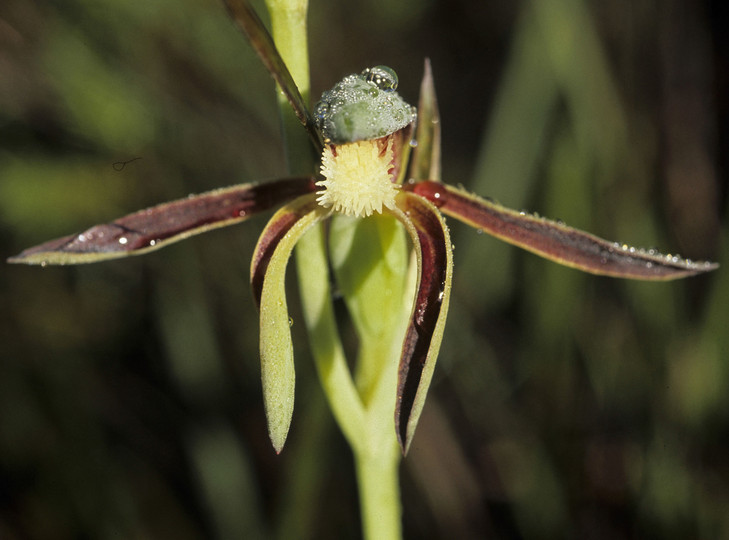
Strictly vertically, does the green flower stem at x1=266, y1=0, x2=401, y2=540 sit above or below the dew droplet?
below

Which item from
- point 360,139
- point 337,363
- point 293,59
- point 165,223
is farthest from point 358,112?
point 337,363

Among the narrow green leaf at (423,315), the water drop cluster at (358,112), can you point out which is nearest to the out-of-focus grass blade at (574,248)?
the narrow green leaf at (423,315)

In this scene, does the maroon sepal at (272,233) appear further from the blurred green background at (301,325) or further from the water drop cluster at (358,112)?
the blurred green background at (301,325)

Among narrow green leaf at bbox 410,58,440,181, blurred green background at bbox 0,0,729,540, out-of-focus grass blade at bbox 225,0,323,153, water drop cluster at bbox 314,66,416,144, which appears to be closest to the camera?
out-of-focus grass blade at bbox 225,0,323,153

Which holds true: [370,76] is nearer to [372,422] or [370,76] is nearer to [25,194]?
[372,422]

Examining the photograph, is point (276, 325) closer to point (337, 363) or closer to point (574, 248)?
point (337, 363)

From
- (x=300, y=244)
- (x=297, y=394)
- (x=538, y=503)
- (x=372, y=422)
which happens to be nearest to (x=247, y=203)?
(x=300, y=244)

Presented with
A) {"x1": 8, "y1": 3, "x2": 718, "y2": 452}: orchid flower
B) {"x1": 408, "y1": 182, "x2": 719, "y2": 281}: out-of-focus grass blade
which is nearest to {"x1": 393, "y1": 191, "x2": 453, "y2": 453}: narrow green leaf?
{"x1": 8, "y1": 3, "x2": 718, "y2": 452}: orchid flower

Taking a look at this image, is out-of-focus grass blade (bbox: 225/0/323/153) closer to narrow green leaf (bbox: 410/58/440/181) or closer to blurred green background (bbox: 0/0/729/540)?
narrow green leaf (bbox: 410/58/440/181)
